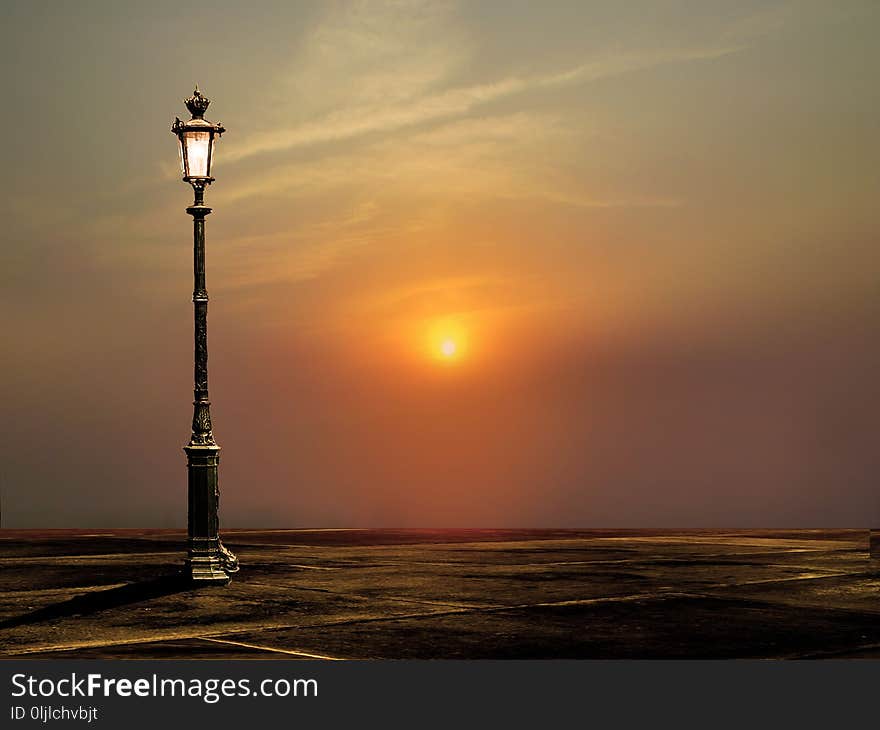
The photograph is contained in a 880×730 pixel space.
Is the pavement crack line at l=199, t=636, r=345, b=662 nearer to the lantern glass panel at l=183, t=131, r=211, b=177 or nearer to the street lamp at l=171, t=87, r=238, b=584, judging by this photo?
the street lamp at l=171, t=87, r=238, b=584

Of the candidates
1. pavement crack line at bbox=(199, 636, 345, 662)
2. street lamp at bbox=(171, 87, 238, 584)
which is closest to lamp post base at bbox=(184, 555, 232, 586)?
street lamp at bbox=(171, 87, 238, 584)

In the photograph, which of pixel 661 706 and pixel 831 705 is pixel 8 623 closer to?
pixel 661 706

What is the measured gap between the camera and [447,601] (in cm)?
1444

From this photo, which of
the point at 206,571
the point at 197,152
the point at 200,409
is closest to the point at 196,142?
the point at 197,152

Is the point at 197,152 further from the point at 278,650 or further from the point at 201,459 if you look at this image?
the point at 278,650

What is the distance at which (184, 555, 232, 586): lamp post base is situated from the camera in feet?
52.0

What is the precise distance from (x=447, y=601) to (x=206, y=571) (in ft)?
9.33

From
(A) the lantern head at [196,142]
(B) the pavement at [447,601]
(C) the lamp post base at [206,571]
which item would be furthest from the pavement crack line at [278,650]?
(A) the lantern head at [196,142]

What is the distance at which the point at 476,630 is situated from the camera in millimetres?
12570

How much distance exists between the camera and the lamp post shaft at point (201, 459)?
16.1 metres

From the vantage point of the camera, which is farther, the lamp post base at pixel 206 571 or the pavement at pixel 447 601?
the lamp post base at pixel 206 571

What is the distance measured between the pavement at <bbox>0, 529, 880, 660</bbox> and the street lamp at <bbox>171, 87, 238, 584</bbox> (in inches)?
15.1

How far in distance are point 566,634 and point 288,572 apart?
5.43m

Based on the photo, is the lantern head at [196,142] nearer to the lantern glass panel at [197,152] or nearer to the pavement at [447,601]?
the lantern glass panel at [197,152]
